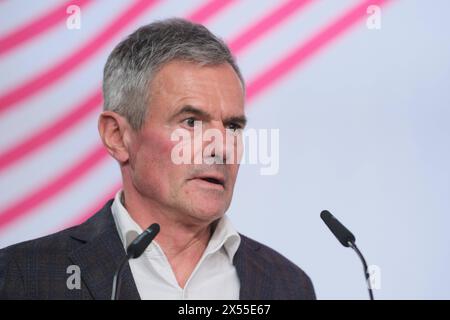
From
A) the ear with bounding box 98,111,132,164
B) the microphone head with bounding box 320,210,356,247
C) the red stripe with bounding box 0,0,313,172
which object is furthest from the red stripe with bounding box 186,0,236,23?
the microphone head with bounding box 320,210,356,247

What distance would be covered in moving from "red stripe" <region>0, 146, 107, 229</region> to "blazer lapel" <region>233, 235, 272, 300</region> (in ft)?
1.62

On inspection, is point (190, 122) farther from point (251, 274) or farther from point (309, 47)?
point (309, 47)

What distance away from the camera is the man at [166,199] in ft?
6.17

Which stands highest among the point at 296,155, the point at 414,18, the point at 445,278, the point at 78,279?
the point at 414,18

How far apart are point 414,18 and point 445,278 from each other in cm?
77

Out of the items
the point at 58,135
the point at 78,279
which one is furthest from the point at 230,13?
the point at 78,279

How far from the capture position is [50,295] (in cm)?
184

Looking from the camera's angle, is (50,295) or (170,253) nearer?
(50,295)

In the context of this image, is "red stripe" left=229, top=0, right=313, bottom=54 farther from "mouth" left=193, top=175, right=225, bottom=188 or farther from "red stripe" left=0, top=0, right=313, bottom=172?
"mouth" left=193, top=175, right=225, bottom=188

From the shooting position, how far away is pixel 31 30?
2.22m

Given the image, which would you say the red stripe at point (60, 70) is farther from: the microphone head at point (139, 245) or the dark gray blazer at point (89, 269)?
the microphone head at point (139, 245)

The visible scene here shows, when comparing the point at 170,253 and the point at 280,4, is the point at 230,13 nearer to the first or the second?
the point at 280,4

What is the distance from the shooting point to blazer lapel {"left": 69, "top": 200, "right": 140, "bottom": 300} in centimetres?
182
